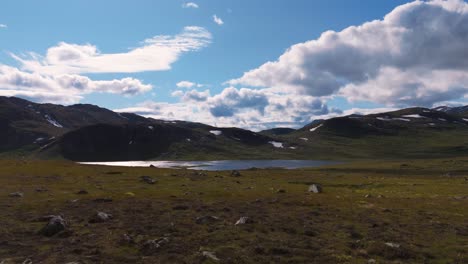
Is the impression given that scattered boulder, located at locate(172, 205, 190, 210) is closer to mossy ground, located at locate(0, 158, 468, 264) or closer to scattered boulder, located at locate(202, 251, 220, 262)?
mossy ground, located at locate(0, 158, 468, 264)

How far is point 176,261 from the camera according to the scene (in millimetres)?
22812

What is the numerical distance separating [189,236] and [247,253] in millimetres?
5908

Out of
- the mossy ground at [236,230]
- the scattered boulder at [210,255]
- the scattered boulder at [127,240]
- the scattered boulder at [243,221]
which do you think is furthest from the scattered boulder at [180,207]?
the scattered boulder at [210,255]

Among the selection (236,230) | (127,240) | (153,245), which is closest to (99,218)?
(127,240)

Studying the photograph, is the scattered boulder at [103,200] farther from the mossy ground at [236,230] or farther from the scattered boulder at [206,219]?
the scattered boulder at [206,219]

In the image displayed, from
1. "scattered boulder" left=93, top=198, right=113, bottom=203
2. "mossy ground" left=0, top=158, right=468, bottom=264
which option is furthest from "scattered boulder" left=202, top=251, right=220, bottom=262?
"scattered boulder" left=93, top=198, right=113, bottom=203

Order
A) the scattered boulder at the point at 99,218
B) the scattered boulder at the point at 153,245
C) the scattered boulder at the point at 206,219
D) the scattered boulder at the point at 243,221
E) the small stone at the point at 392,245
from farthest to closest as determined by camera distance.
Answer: the scattered boulder at the point at 206,219
the scattered boulder at the point at 99,218
the scattered boulder at the point at 243,221
the small stone at the point at 392,245
the scattered boulder at the point at 153,245

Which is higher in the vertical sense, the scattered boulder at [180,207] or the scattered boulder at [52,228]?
the scattered boulder at [52,228]

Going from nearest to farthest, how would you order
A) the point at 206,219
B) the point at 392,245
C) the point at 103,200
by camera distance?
the point at 392,245
the point at 206,219
the point at 103,200

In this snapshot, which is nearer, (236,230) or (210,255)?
(210,255)

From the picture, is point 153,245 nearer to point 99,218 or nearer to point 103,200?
point 99,218

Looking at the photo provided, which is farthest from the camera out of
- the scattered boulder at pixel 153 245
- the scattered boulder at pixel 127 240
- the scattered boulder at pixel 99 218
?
the scattered boulder at pixel 99 218

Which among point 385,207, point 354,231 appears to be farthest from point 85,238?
point 385,207

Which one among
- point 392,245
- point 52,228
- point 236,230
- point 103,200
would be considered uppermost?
point 52,228
